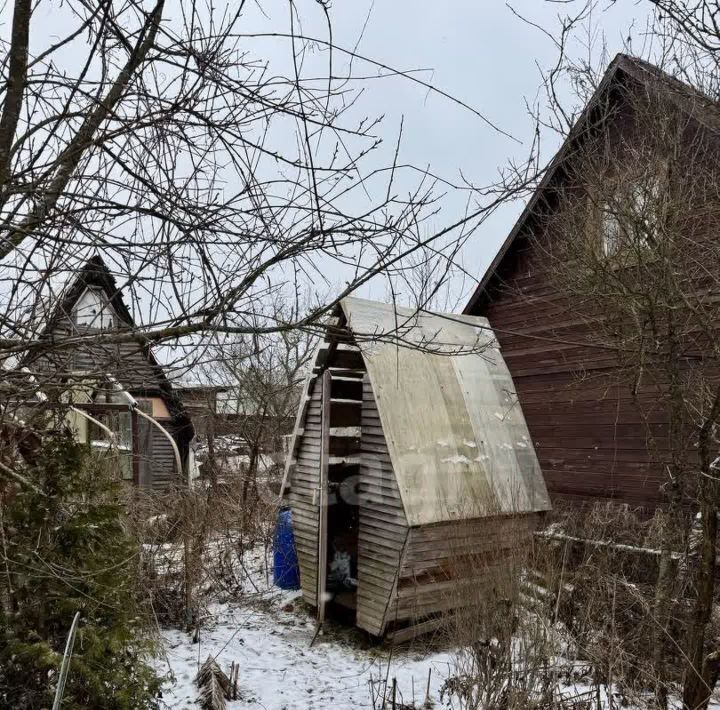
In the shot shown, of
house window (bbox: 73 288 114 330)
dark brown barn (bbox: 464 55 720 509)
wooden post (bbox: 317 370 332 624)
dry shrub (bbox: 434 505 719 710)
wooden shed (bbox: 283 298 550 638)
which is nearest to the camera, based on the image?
house window (bbox: 73 288 114 330)

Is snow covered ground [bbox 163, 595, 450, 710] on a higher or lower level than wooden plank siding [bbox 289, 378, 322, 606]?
lower

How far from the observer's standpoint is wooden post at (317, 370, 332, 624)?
23.7 ft

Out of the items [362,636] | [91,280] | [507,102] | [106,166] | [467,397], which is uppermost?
[507,102]

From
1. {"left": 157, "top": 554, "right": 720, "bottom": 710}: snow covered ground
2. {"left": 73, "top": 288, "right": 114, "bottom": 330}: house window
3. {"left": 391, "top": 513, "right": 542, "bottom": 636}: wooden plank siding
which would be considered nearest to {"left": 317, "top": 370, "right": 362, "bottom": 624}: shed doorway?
{"left": 157, "top": 554, "right": 720, "bottom": 710}: snow covered ground

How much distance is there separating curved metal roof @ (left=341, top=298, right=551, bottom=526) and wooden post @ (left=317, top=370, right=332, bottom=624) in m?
0.65

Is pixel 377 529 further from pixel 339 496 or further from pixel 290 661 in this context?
pixel 290 661

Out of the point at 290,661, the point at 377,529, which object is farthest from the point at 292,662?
the point at 377,529

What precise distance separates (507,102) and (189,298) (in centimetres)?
151

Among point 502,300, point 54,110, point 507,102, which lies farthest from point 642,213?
point 502,300

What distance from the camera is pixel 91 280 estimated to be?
326 centimetres

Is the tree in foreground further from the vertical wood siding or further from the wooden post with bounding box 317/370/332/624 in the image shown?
the wooden post with bounding box 317/370/332/624

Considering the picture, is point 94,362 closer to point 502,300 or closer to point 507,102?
point 507,102

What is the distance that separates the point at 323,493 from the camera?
723 centimetres

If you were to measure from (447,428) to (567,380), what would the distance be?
358 cm
